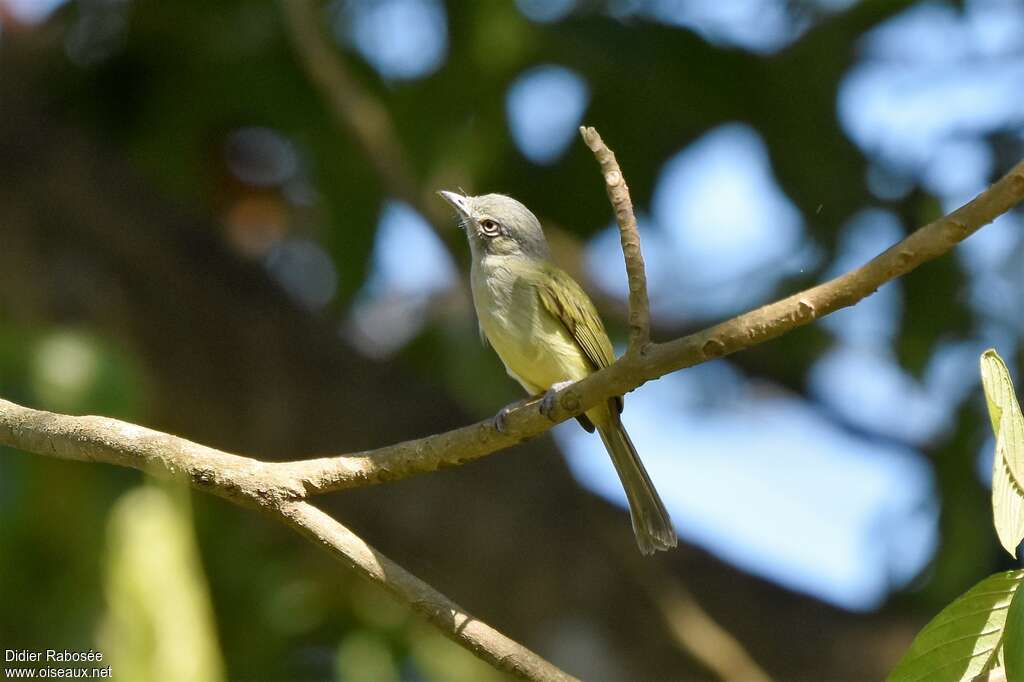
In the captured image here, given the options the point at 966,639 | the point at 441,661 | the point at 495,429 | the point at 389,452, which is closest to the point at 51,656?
the point at 389,452

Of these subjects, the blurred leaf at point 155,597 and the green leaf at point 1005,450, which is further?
the blurred leaf at point 155,597

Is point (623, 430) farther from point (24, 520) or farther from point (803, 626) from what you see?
point (803, 626)

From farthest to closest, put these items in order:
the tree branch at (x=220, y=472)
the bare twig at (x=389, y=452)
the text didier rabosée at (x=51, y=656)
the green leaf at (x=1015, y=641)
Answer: the text didier rabosée at (x=51, y=656) < the tree branch at (x=220, y=472) < the bare twig at (x=389, y=452) < the green leaf at (x=1015, y=641)

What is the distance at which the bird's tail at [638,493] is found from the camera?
4.36m

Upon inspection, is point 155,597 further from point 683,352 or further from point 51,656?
point 683,352

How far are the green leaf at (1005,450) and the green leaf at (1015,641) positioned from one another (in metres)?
0.09

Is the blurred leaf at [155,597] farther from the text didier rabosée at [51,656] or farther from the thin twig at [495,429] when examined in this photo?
the thin twig at [495,429]

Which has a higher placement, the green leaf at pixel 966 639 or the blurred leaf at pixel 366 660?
the blurred leaf at pixel 366 660

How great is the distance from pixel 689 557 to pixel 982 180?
2367mm

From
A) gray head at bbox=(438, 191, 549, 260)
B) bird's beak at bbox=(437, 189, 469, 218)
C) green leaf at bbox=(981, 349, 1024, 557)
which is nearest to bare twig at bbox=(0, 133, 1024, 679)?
green leaf at bbox=(981, 349, 1024, 557)

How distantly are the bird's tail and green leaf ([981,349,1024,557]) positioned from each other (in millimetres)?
2248

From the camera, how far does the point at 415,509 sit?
21.1 feet

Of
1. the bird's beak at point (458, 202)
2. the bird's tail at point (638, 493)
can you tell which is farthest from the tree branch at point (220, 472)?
the bird's beak at point (458, 202)

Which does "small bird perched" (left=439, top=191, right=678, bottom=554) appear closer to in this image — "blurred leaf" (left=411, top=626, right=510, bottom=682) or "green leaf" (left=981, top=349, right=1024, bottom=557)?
"blurred leaf" (left=411, top=626, right=510, bottom=682)
